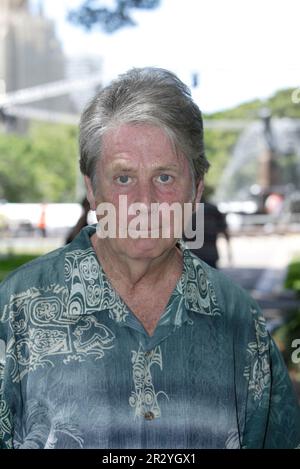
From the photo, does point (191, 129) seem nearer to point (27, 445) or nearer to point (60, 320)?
point (60, 320)

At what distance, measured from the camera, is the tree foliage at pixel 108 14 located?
350 inches

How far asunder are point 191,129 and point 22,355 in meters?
0.54

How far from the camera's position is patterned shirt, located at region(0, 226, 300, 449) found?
143cm

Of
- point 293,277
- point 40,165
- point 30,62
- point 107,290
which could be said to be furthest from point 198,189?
point 40,165

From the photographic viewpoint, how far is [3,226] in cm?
2477

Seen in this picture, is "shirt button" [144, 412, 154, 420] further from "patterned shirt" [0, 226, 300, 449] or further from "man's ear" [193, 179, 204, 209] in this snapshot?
"man's ear" [193, 179, 204, 209]

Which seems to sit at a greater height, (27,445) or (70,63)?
(70,63)

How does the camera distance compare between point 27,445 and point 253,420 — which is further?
point 253,420

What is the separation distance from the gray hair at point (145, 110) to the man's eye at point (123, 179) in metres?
0.07

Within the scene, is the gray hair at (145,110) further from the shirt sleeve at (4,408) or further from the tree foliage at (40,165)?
the tree foliage at (40,165)

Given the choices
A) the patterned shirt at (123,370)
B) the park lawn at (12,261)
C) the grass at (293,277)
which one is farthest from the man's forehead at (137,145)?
the park lawn at (12,261)

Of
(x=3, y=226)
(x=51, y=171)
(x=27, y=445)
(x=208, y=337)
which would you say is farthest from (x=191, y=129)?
(x=51, y=171)
